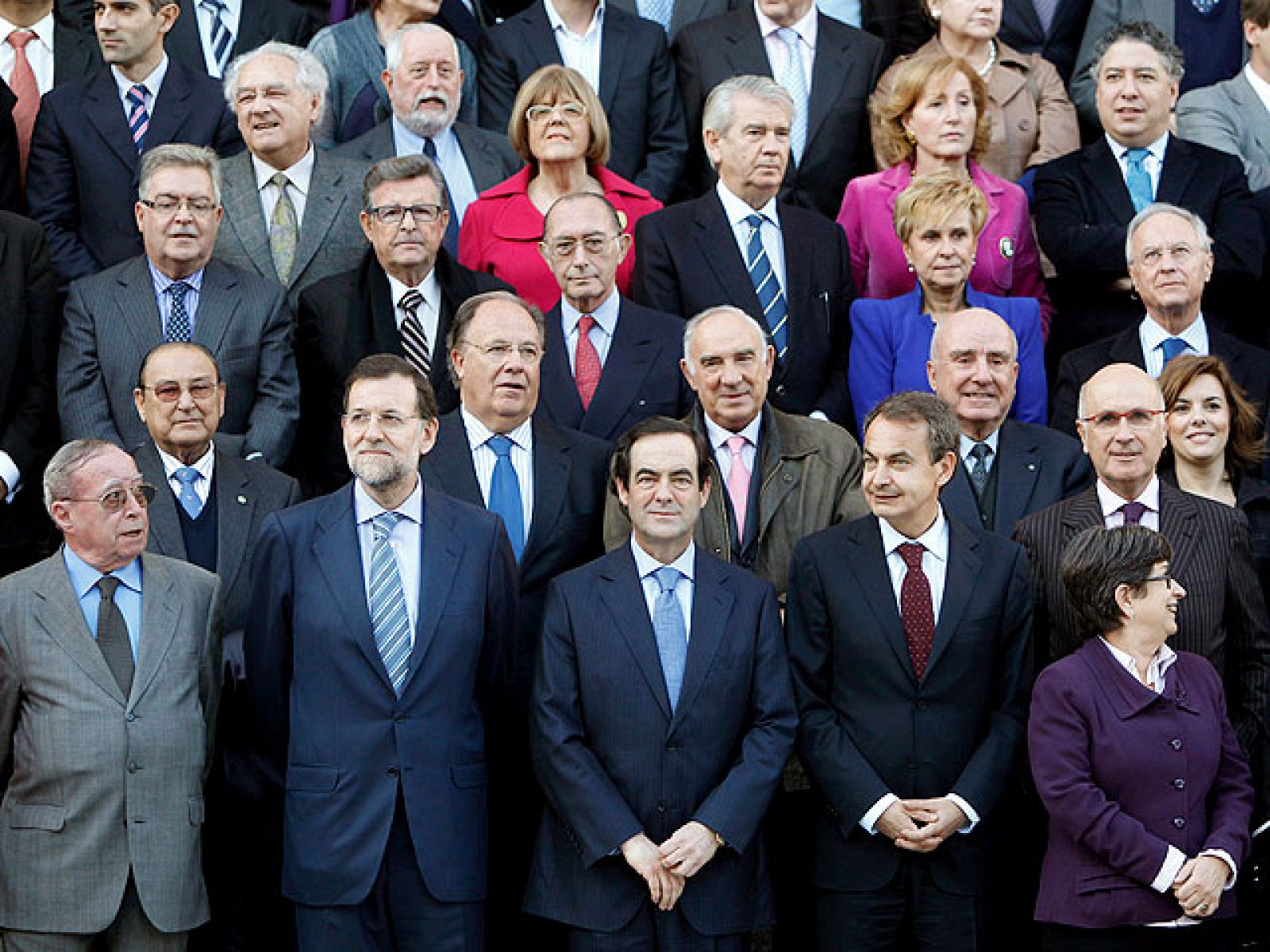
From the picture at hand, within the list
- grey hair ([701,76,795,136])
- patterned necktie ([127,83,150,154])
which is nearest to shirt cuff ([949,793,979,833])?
grey hair ([701,76,795,136])

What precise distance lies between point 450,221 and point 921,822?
134 inches

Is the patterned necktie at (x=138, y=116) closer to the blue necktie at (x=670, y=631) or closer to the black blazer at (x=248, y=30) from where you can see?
the black blazer at (x=248, y=30)

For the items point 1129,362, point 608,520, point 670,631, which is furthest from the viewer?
point 1129,362

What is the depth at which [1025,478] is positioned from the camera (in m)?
6.86

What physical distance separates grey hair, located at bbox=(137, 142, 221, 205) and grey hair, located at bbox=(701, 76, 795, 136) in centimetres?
187

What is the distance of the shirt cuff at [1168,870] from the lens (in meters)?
5.77

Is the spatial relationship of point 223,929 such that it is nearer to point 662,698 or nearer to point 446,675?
point 446,675

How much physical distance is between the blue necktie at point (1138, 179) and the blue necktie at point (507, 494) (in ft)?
10.2

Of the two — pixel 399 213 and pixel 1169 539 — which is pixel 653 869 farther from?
pixel 399 213

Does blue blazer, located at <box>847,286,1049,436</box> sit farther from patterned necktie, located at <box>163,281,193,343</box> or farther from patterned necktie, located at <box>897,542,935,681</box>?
patterned necktie, located at <box>163,281,193,343</box>

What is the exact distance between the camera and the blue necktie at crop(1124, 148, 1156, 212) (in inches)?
333

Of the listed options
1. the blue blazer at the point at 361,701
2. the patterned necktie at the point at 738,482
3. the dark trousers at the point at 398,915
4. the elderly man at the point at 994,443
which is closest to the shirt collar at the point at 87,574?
the blue blazer at the point at 361,701

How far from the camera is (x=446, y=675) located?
6.05 metres

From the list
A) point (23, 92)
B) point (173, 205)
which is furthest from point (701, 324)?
point (23, 92)
